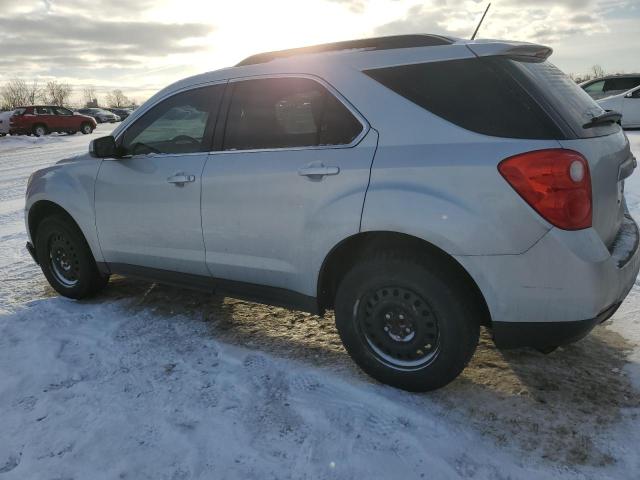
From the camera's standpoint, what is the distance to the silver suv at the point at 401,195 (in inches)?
91.8

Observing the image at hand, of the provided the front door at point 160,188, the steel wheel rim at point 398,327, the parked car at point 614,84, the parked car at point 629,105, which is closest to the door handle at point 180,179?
the front door at point 160,188

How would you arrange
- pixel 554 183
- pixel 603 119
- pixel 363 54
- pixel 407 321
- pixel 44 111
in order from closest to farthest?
1. pixel 554 183
2. pixel 603 119
3. pixel 407 321
4. pixel 363 54
5. pixel 44 111

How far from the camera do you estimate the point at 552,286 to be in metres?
2.33

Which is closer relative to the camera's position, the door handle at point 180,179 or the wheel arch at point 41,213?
the door handle at point 180,179

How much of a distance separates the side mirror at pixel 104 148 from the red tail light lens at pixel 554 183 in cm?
279

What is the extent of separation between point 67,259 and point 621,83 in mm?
17870

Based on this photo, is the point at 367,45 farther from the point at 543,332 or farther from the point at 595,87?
the point at 595,87

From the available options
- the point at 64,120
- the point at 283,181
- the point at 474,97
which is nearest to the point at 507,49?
the point at 474,97

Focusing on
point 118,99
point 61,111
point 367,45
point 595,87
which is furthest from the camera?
point 118,99

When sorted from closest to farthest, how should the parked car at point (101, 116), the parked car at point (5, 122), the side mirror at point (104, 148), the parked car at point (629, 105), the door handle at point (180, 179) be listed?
the door handle at point (180, 179), the side mirror at point (104, 148), the parked car at point (629, 105), the parked car at point (5, 122), the parked car at point (101, 116)

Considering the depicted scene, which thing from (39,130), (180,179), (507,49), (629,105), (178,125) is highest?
(507,49)

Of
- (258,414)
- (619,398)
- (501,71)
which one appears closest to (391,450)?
(258,414)

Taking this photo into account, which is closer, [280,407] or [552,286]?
[552,286]

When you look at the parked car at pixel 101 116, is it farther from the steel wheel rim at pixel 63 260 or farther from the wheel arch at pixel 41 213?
the steel wheel rim at pixel 63 260
